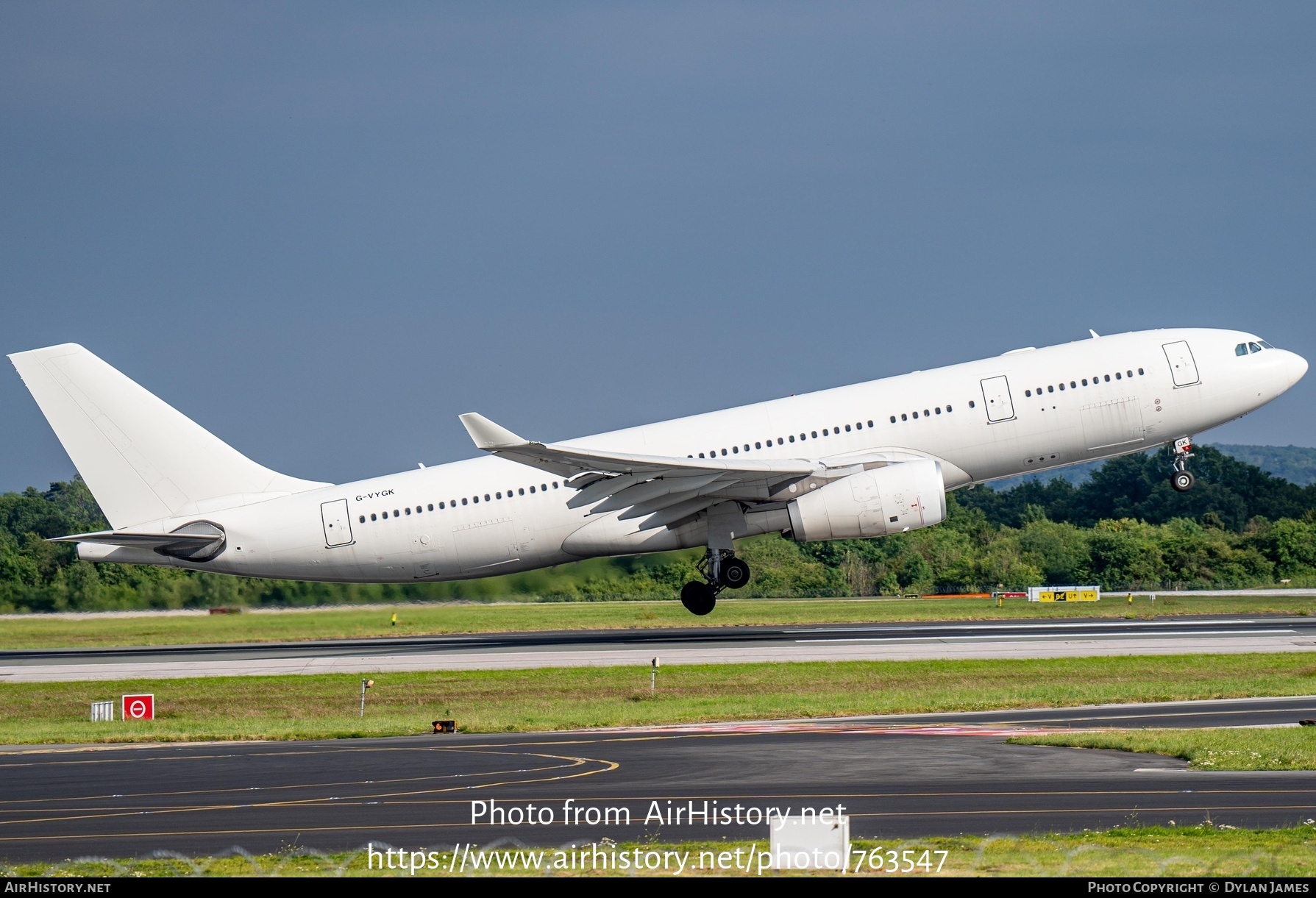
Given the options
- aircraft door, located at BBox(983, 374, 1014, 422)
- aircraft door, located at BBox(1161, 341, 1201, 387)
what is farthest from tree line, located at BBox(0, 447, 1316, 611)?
aircraft door, located at BBox(983, 374, 1014, 422)

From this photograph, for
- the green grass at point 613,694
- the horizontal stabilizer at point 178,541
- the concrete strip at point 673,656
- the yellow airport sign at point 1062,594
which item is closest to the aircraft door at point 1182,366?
the concrete strip at point 673,656

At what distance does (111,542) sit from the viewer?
3991 centimetres

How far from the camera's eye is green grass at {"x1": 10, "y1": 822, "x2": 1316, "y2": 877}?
12109mm

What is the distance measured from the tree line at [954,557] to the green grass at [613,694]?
9.93 metres

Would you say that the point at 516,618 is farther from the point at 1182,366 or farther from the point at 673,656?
the point at 1182,366

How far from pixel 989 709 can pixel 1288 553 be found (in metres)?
51.8

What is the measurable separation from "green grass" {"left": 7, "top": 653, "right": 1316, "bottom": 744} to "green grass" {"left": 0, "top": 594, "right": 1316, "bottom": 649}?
9.95 metres

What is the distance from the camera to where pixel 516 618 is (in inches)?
2047

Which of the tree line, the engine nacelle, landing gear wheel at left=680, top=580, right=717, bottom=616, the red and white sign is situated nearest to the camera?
the red and white sign

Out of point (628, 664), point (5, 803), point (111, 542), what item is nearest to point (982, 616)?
point (628, 664)

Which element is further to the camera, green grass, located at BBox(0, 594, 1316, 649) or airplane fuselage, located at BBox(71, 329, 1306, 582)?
green grass, located at BBox(0, 594, 1316, 649)

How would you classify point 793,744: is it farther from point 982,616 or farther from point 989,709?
point 982,616

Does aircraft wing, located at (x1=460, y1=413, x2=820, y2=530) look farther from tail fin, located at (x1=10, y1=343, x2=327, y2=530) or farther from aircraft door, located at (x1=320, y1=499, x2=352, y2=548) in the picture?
tail fin, located at (x1=10, y1=343, x2=327, y2=530)

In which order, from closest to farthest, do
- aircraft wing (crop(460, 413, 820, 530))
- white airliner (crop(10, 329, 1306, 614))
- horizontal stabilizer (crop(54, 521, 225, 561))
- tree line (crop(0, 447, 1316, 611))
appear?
aircraft wing (crop(460, 413, 820, 530)), white airliner (crop(10, 329, 1306, 614)), horizontal stabilizer (crop(54, 521, 225, 561)), tree line (crop(0, 447, 1316, 611))
